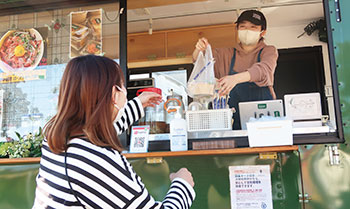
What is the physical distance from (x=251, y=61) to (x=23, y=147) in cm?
198

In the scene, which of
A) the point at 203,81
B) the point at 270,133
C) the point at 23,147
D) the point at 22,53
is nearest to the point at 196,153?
the point at 270,133

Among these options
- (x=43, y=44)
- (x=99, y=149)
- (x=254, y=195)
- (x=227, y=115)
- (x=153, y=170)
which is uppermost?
(x=43, y=44)

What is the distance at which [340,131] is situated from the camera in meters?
1.87

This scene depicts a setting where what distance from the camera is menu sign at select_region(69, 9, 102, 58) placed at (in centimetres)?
258

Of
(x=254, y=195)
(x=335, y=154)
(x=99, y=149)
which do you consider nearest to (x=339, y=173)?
(x=335, y=154)

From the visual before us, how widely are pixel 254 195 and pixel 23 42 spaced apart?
212cm

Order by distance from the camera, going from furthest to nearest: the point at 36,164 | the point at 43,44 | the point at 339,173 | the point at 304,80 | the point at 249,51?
the point at 304,80, the point at 249,51, the point at 43,44, the point at 36,164, the point at 339,173

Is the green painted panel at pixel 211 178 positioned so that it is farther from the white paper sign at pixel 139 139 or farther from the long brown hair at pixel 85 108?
the long brown hair at pixel 85 108

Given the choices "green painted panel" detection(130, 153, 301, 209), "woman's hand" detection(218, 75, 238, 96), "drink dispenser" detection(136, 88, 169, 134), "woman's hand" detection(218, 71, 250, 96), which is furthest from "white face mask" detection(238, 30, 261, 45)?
"green painted panel" detection(130, 153, 301, 209)

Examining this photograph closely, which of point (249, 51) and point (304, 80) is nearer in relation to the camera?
point (249, 51)

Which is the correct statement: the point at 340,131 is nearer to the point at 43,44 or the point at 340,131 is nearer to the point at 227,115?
the point at 227,115

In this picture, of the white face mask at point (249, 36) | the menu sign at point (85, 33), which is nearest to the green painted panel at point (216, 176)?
the menu sign at point (85, 33)

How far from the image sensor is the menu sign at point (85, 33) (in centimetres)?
258

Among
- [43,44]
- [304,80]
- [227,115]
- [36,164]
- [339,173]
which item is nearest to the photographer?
[339,173]
